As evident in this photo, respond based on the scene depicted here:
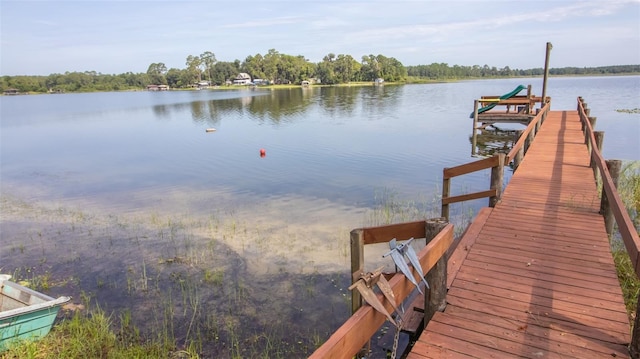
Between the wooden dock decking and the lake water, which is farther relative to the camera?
the lake water

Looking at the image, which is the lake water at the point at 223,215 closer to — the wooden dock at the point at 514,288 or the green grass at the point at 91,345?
the green grass at the point at 91,345

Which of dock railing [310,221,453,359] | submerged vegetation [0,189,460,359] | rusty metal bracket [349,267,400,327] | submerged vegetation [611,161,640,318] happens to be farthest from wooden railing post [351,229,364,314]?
submerged vegetation [0,189,460,359]

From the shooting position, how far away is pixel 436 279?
3.97 metres

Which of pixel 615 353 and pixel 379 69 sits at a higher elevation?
pixel 379 69

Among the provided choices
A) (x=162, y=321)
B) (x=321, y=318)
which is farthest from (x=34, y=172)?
(x=321, y=318)

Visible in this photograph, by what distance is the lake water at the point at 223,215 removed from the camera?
23.5 feet

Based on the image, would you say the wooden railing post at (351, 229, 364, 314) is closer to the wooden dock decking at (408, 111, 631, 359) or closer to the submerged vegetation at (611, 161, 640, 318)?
the wooden dock decking at (408, 111, 631, 359)

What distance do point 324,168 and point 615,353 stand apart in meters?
15.4

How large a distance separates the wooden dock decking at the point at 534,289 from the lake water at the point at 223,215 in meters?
2.67

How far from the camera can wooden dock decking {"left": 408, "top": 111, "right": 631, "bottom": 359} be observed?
11.6 ft

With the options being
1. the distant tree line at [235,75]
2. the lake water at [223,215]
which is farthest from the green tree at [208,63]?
the lake water at [223,215]

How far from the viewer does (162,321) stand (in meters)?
6.79

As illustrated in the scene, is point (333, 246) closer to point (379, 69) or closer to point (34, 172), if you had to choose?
point (34, 172)

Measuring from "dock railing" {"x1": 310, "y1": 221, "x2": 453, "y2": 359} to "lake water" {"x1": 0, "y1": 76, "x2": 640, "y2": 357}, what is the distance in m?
2.93
